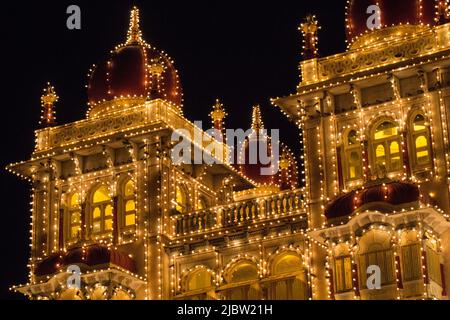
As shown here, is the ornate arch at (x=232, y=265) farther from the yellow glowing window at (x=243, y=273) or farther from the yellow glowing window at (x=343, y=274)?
the yellow glowing window at (x=343, y=274)

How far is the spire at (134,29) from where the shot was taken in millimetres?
52688

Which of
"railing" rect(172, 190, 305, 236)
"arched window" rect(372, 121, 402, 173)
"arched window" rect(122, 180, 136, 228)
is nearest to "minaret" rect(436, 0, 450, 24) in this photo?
"arched window" rect(372, 121, 402, 173)

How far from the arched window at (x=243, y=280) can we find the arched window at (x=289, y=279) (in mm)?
698

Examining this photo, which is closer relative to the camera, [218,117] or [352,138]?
[352,138]

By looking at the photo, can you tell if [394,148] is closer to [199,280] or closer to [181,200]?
[199,280]

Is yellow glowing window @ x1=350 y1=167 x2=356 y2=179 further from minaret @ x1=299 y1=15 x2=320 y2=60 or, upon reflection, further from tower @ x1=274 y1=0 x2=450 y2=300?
minaret @ x1=299 y1=15 x2=320 y2=60

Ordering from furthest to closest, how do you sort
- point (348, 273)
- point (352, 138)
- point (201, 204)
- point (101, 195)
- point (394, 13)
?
point (201, 204) < point (101, 195) < point (394, 13) < point (352, 138) < point (348, 273)

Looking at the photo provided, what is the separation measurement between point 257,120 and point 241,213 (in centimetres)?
1216

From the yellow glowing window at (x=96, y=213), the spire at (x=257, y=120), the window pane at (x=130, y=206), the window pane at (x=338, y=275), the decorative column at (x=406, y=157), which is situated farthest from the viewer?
the spire at (x=257, y=120)

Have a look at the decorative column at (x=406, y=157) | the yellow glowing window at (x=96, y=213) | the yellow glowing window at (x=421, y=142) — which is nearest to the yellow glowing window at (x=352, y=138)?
the decorative column at (x=406, y=157)

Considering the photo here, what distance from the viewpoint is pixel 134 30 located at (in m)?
53.3

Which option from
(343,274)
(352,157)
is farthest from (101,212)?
(343,274)

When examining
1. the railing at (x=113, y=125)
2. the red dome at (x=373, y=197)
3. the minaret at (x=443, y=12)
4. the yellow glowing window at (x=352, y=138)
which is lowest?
the red dome at (x=373, y=197)

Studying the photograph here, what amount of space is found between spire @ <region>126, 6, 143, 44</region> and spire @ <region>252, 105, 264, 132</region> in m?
7.40
